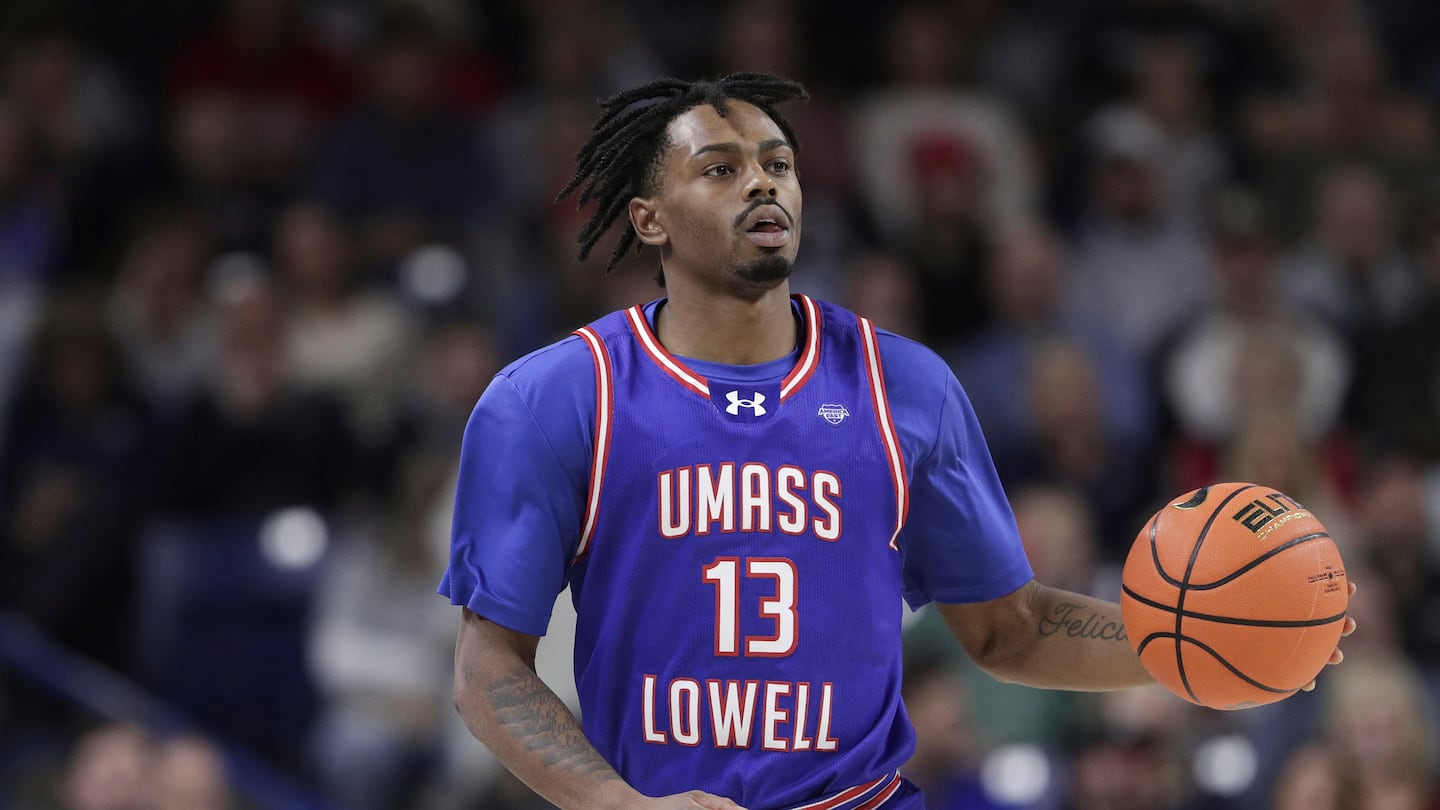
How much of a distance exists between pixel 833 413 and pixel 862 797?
0.82 meters

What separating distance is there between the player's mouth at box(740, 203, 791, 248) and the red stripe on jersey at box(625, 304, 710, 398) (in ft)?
1.04

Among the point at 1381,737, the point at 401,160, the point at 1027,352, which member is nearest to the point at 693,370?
the point at 1381,737

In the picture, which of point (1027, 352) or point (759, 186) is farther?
point (1027, 352)

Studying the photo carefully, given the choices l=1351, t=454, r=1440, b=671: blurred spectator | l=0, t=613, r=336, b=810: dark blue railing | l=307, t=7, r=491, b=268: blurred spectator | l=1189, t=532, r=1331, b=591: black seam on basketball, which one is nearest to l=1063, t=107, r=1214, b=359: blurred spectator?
l=1351, t=454, r=1440, b=671: blurred spectator

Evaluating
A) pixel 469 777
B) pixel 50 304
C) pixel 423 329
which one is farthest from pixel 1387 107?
pixel 50 304

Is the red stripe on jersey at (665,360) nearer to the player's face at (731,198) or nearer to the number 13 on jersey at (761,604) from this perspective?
the player's face at (731,198)

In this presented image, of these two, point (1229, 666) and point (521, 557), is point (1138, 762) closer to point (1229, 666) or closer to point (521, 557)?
point (1229, 666)

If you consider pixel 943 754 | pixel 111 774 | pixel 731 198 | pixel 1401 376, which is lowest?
pixel 111 774

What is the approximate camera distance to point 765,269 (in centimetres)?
386

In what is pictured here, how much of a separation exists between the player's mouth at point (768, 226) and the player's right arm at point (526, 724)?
98 cm

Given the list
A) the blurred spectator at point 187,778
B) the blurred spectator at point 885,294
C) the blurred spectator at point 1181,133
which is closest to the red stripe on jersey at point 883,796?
the blurred spectator at point 187,778

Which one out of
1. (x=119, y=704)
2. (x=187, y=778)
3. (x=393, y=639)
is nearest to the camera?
(x=187, y=778)

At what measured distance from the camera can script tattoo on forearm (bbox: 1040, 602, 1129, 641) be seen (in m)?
4.15

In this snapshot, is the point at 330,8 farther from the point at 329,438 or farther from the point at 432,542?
the point at 432,542
